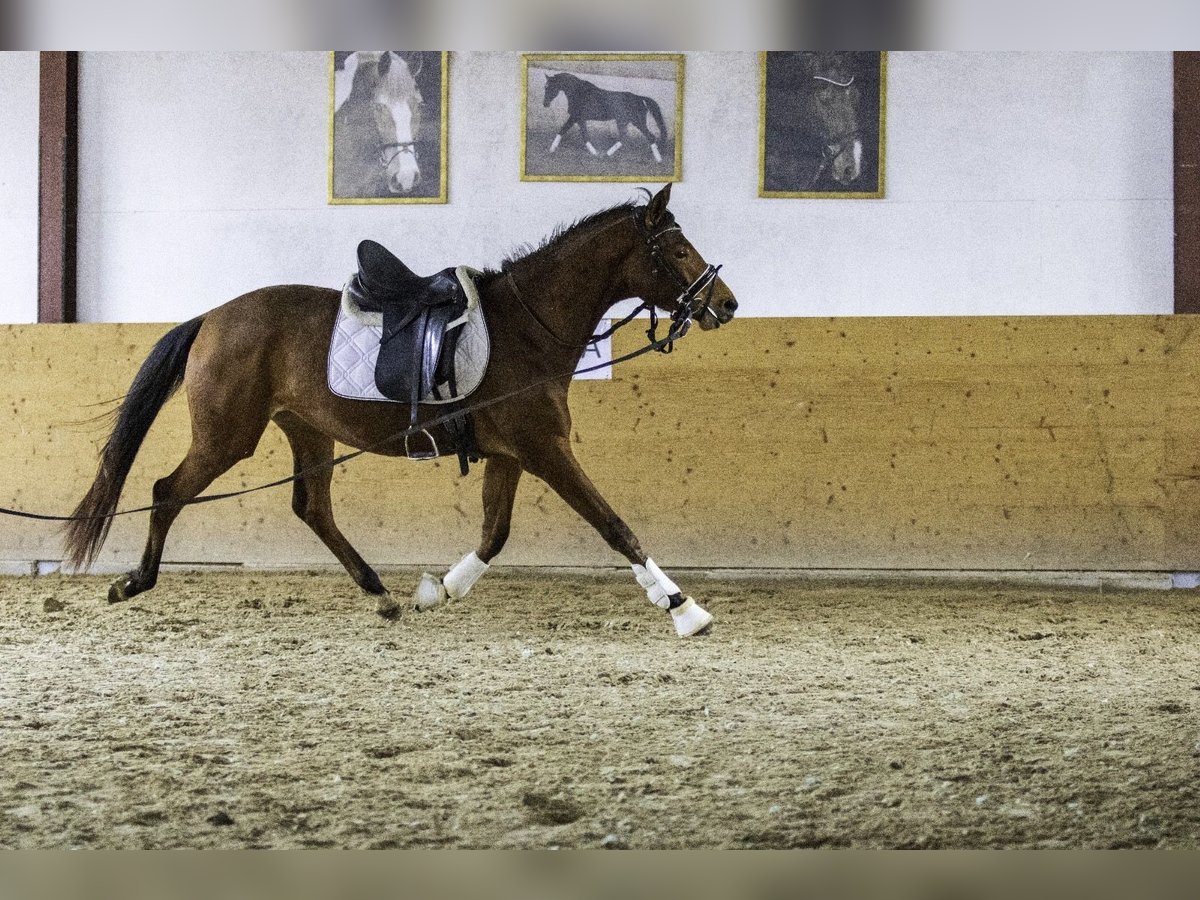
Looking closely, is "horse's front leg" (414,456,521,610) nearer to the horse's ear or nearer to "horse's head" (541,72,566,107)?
the horse's ear

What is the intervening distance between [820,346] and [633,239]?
1954mm

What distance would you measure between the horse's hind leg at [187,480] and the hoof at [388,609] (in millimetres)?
819

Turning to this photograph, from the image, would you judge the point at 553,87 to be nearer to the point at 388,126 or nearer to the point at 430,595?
the point at 388,126

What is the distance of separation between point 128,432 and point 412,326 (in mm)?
1278

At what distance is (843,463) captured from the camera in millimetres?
5645

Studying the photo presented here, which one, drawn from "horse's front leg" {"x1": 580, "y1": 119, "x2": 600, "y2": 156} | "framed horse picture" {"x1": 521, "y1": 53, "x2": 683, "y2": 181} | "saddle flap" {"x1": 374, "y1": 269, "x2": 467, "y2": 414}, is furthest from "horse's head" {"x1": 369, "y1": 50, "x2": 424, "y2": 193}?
"saddle flap" {"x1": 374, "y1": 269, "x2": 467, "y2": 414}

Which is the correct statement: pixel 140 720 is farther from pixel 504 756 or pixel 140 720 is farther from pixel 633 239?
pixel 633 239

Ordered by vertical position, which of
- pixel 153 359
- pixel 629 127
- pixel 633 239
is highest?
pixel 629 127

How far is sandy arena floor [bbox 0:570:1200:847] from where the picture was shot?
2.01m

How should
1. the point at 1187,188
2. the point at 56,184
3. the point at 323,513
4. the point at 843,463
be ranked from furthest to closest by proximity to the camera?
the point at 56,184 → the point at 1187,188 → the point at 843,463 → the point at 323,513

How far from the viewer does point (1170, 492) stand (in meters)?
5.47

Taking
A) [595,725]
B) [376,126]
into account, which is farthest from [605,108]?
[595,725]

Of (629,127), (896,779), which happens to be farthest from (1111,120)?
(896,779)

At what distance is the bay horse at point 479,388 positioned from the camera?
393 centimetres
